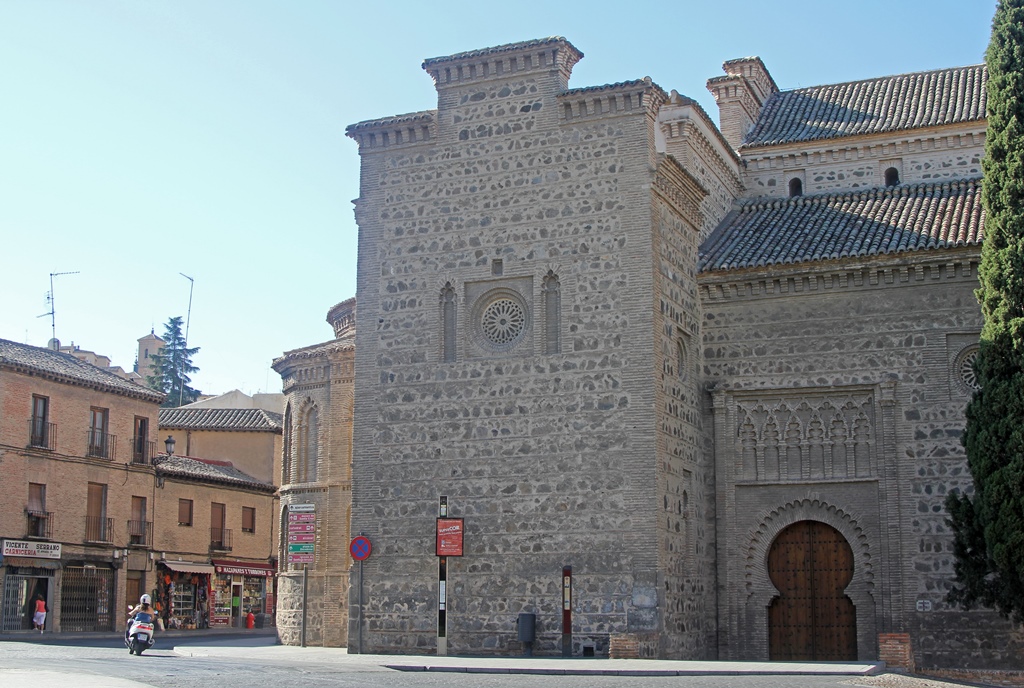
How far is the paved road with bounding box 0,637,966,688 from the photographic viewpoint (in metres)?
13.6

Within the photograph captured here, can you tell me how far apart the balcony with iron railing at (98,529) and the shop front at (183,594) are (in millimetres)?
2692

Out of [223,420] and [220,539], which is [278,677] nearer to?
[220,539]

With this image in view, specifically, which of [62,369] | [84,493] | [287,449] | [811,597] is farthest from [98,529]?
[811,597]

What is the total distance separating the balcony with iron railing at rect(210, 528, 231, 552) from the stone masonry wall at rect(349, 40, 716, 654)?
20128 millimetres

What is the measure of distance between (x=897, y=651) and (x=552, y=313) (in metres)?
7.09

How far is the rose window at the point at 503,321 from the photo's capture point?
67.2 feet

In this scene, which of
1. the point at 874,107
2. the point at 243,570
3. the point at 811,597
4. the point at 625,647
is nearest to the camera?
the point at 625,647

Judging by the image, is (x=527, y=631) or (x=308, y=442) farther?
(x=308, y=442)

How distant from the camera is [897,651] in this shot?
57.6ft

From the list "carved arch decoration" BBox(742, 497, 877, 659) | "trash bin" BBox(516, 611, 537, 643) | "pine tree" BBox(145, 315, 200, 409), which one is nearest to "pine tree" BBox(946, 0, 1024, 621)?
"carved arch decoration" BBox(742, 497, 877, 659)

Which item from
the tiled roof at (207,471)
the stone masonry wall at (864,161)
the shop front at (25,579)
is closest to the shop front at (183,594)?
the tiled roof at (207,471)

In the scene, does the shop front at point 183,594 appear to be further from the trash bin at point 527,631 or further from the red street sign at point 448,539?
the trash bin at point 527,631

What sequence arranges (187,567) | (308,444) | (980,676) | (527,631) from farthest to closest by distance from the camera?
(187,567) < (308,444) < (527,631) < (980,676)

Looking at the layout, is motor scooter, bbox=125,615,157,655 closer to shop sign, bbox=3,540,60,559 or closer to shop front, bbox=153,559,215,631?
shop sign, bbox=3,540,60,559
